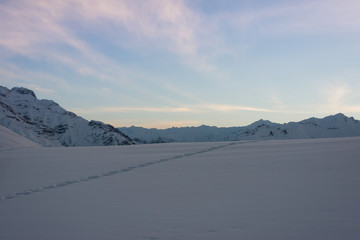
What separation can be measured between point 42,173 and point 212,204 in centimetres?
727

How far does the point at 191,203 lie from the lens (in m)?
6.29

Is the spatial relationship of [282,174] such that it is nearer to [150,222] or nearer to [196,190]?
[196,190]

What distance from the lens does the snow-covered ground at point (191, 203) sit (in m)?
4.78

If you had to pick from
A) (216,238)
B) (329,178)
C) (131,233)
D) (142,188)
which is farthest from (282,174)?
(131,233)

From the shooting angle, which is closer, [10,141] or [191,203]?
[191,203]

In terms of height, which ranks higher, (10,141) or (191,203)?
(10,141)

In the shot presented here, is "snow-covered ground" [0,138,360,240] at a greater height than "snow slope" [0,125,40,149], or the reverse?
"snow slope" [0,125,40,149]

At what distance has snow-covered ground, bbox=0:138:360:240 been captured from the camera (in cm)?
478

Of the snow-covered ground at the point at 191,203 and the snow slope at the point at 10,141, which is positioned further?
the snow slope at the point at 10,141

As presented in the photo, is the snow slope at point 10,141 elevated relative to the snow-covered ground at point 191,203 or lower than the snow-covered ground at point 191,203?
elevated

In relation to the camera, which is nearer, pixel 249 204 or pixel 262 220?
pixel 262 220

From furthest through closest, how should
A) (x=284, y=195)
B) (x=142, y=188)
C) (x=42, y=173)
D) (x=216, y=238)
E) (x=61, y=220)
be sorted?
(x=42, y=173), (x=142, y=188), (x=284, y=195), (x=61, y=220), (x=216, y=238)

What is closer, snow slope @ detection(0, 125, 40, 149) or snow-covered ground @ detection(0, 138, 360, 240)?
snow-covered ground @ detection(0, 138, 360, 240)

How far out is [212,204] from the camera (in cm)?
615
